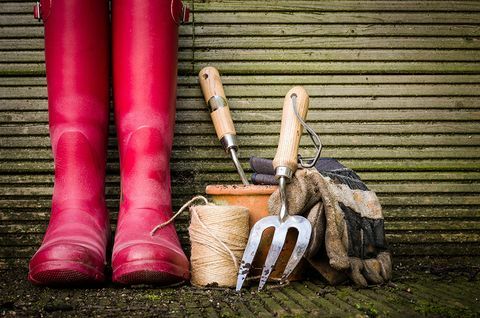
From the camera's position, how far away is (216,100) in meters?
2.25

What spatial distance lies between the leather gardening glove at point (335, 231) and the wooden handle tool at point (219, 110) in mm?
393

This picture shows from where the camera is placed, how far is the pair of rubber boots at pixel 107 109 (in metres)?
1.89

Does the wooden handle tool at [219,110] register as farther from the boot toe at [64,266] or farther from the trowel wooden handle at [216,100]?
the boot toe at [64,266]

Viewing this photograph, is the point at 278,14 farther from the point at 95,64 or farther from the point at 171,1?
the point at 95,64

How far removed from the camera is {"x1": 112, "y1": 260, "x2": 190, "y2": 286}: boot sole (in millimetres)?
1667

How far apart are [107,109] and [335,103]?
37.2 inches

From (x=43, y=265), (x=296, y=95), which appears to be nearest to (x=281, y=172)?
(x=296, y=95)

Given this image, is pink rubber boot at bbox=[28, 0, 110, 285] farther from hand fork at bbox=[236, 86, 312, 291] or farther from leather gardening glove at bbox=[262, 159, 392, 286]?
leather gardening glove at bbox=[262, 159, 392, 286]

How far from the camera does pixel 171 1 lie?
209 cm

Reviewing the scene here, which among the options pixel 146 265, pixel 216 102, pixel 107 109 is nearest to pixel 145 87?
pixel 107 109

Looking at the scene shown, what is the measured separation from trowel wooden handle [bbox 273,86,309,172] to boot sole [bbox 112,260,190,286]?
17.8 inches

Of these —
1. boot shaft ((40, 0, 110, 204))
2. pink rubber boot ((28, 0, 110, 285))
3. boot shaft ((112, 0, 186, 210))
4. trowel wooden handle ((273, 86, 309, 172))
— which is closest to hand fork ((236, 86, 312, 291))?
trowel wooden handle ((273, 86, 309, 172))

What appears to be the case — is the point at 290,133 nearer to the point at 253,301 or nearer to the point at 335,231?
the point at 335,231

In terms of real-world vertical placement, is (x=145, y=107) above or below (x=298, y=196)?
above
